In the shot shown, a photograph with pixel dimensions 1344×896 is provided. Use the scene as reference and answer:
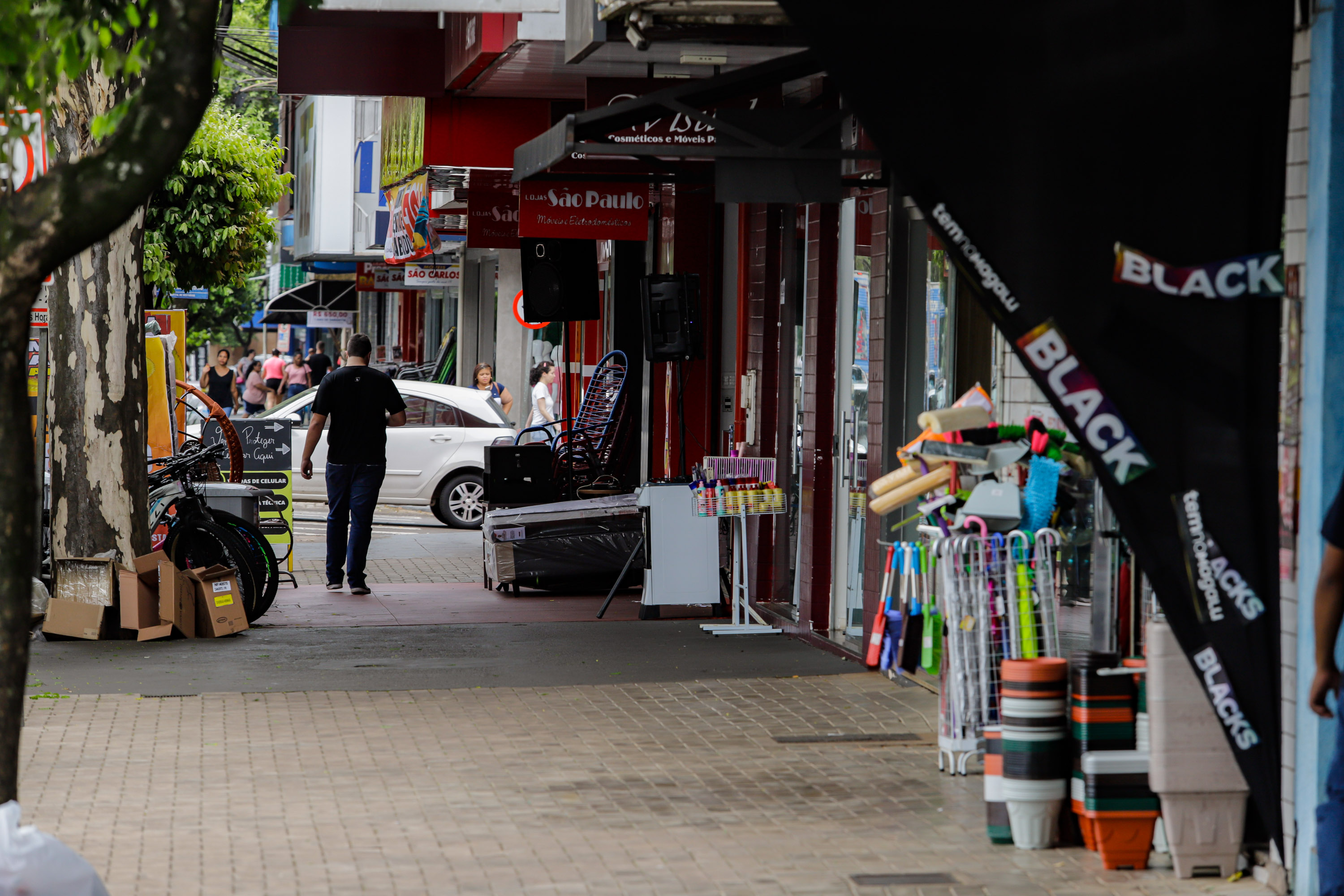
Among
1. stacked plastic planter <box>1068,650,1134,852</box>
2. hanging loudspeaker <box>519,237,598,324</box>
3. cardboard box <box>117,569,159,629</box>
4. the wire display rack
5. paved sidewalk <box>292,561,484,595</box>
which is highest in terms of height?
hanging loudspeaker <box>519,237,598,324</box>

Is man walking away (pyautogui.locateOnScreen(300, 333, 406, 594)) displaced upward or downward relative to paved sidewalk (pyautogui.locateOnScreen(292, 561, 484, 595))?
upward

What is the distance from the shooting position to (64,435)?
1102cm

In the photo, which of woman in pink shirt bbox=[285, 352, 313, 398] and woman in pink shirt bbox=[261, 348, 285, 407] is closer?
woman in pink shirt bbox=[285, 352, 313, 398]

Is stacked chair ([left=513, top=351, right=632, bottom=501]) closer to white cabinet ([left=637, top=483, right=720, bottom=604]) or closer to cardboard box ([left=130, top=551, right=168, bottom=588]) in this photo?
white cabinet ([left=637, top=483, right=720, bottom=604])

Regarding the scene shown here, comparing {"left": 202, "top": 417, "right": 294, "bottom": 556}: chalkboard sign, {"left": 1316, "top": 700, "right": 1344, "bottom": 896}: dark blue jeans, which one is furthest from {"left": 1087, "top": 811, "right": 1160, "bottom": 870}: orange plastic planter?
{"left": 202, "top": 417, "right": 294, "bottom": 556}: chalkboard sign

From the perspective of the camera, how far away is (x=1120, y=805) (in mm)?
5910

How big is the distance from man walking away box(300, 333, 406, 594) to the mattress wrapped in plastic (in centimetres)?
96

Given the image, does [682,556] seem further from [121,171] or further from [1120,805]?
[121,171]

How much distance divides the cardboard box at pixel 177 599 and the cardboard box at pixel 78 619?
367 millimetres

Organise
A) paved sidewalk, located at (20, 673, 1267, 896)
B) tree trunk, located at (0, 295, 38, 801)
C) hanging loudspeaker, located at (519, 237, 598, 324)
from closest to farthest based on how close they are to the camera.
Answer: tree trunk, located at (0, 295, 38, 801) < paved sidewalk, located at (20, 673, 1267, 896) < hanging loudspeaker, located at (519, 237, 598, 324)

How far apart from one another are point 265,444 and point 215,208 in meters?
13.0

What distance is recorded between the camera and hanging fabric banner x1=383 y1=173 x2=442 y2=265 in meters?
22.1

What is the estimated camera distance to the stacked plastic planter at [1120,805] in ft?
19.3

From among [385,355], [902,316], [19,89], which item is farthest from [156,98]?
[385,355]
